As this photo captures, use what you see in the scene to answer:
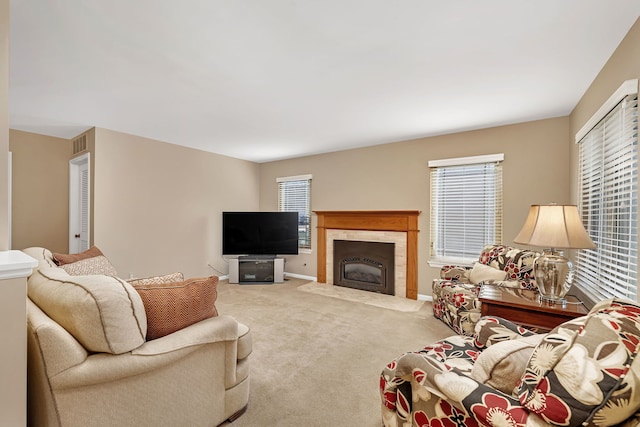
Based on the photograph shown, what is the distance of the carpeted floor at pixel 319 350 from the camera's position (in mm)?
1854

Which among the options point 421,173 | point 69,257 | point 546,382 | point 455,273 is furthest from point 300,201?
point 546,382

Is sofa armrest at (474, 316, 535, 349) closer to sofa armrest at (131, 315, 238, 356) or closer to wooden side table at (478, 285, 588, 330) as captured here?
wooden side table at (478, 285, 588, 330)

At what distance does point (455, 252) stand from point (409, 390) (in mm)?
3140

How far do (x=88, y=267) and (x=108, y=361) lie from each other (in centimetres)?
186

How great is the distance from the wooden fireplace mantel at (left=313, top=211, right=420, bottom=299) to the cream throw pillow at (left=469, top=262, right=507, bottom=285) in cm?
101

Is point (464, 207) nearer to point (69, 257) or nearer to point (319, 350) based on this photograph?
point (319, 350)

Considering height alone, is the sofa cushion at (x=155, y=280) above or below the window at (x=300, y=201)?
below

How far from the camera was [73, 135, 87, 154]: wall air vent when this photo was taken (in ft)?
13.4

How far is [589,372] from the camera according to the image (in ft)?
2.75

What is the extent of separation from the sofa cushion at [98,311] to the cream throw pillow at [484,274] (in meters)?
3.34

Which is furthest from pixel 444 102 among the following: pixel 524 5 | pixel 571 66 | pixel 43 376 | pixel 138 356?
pixel 43 376

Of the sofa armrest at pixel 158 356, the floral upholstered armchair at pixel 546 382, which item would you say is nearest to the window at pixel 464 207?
the floral upholstered armchair at pixel 546 382

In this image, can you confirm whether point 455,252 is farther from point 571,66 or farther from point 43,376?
point 43,376

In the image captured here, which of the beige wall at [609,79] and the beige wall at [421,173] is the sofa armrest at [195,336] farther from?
the beige wall at [421,173]
